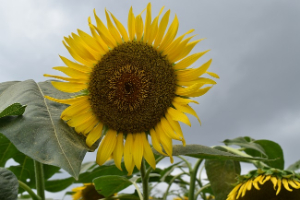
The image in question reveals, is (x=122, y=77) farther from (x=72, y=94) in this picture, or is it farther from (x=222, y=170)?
(x=222, y=170)

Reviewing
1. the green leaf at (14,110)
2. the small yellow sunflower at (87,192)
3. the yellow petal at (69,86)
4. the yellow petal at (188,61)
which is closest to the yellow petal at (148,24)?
the yellow petal at (188,61)

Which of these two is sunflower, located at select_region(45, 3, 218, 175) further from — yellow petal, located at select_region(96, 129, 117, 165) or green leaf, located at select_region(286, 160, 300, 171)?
green leaf, located at select_region(286, 160, 300, 171)

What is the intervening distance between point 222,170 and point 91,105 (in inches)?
18.9

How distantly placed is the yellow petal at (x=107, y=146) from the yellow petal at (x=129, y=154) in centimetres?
4

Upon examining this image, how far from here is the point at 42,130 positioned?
0.87m

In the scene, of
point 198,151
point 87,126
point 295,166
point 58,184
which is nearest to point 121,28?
point 87,126

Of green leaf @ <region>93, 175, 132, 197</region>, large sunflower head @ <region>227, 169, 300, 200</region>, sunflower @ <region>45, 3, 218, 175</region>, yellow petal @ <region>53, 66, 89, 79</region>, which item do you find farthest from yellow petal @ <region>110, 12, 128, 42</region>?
large sunflower head @ <region>227, 169, 300, 200</region>

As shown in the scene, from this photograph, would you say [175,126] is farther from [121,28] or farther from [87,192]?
[87,192]

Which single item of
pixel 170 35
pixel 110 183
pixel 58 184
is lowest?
pixel 58 184

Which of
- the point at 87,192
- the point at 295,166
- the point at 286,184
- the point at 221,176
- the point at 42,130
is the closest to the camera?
the point at 42,130

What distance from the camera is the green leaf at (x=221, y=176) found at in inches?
49.1

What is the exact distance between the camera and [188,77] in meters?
1.04

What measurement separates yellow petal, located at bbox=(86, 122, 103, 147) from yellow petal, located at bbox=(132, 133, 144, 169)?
101 millimetres

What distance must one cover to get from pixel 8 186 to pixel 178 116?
0.45 metres
